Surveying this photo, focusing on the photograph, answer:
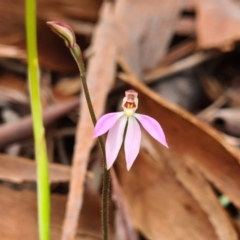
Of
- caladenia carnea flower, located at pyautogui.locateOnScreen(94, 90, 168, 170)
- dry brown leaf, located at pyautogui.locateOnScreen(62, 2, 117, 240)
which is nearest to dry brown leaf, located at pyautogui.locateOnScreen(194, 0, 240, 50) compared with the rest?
dry brown leaf, located at pyautogui.locateOnScreen(62, 2, 117, 240)

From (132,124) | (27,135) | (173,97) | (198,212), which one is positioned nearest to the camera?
(132,124)

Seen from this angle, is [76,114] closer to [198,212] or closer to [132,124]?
[198,212]

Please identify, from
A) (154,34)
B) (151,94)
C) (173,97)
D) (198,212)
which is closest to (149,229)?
(198,212)

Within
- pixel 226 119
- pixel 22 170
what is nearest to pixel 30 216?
pixel 22 170

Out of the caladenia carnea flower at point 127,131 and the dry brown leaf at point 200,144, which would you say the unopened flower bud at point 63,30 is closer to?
the caladenia carnea flower at point 127,131

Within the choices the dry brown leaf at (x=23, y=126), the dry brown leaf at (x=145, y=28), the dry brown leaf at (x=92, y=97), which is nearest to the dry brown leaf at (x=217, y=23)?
the dry brown leaf at (x=145, y=28)

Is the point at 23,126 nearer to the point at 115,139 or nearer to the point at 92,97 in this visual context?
the point at 92,97

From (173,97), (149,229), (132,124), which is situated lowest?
(149,229)
